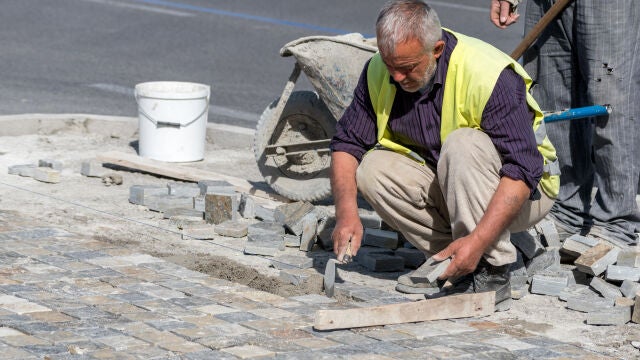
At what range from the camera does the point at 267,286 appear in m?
5.36

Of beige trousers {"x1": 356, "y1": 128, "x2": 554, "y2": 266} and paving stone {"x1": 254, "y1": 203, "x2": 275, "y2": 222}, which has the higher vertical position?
beige trousers {"x1": 356, "y1": 128, "x2": 554, "y2": 266}

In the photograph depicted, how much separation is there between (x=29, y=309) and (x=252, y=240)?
1.48 m

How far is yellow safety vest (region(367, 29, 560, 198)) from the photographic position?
4941 millimetres

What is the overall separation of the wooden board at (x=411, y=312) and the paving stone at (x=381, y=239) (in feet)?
3.27

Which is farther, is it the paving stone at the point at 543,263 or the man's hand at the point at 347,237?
the paving stone at the point at 543,263

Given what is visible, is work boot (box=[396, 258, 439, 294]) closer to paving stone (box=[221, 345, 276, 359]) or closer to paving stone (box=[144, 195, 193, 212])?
paving stone (box=[221, 345, 276, 359])

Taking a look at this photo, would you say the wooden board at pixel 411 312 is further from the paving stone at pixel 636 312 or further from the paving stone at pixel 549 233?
the paving stone at pixel 549 233

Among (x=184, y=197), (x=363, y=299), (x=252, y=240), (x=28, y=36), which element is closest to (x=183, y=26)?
(x=28, y=36)

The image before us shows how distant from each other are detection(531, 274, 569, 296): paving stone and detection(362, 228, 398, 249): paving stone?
31.8 inches

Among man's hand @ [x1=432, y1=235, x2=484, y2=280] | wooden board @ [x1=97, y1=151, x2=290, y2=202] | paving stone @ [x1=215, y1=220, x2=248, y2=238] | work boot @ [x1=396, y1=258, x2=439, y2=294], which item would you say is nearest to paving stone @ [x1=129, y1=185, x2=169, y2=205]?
wooden board @ [x1=97, y1=151, x2=290, y2=202]

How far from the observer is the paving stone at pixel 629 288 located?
5367 millimetres

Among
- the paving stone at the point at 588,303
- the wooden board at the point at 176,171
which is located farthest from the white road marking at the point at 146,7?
the paving stone at the point at 588,303

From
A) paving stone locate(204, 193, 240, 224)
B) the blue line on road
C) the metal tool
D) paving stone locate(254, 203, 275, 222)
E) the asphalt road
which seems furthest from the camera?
the blue line on road

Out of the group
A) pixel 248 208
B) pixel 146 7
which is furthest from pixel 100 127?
pixel 146 7
